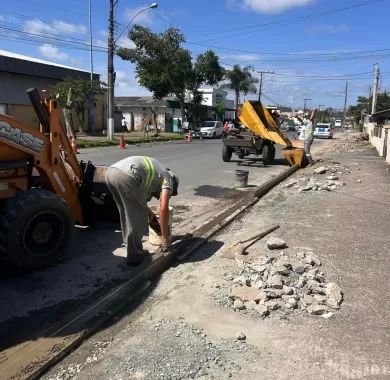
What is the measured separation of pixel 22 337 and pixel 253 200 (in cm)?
697

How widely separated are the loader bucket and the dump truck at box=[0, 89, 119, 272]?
39.3 ft

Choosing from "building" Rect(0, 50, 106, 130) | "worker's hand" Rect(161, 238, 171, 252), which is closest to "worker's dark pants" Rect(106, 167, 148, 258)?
"worker's hand" Rect(161, 238, 171, 252)

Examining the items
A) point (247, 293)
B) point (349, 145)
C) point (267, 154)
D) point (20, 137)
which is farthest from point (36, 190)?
point (349, 145)

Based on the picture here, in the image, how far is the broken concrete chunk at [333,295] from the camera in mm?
4582

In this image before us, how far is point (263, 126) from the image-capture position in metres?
17.1

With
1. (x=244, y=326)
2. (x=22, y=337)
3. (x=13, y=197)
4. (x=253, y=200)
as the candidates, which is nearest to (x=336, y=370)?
(x=244, y=326)

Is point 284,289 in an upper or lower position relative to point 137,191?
lower

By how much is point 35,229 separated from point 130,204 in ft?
3.50

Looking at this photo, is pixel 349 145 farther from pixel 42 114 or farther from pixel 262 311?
pixel 262 311

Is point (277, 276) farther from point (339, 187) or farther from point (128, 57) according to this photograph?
point (128, 57)

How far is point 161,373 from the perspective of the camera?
349 centimetres

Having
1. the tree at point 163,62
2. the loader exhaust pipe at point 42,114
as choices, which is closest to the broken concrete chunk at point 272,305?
the loader exhaust pipe at point 42,114

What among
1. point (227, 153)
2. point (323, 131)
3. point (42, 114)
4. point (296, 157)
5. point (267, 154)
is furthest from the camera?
point (323, 131)

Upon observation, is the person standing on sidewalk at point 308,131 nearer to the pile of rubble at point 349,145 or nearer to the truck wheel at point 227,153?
the truck wheel at point 227,153
